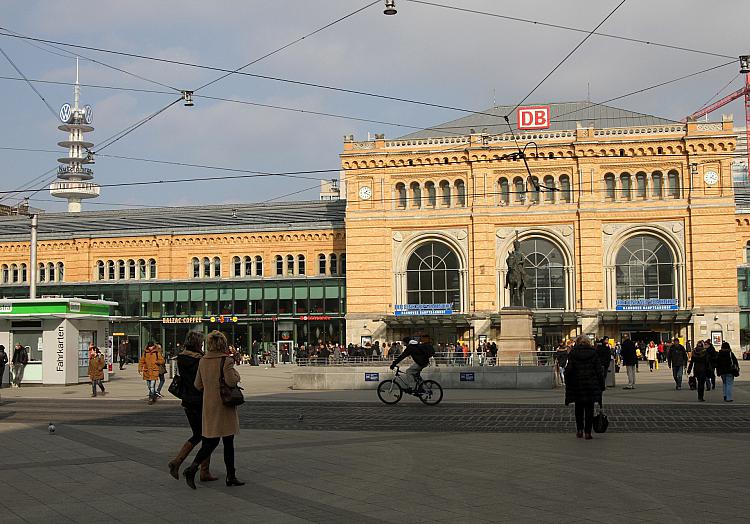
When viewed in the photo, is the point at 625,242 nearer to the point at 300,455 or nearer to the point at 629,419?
the point at 629,419

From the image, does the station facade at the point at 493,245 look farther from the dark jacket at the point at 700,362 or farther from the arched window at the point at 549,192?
the dark jacket at the point at 700,362

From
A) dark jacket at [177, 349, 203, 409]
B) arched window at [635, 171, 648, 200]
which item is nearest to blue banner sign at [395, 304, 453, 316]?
arched window at [635, 171, 648, 200]

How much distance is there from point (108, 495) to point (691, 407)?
53.5ft

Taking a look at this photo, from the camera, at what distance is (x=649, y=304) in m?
56.8

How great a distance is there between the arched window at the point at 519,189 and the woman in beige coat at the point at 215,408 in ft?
163

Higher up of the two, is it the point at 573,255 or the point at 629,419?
the point at 573,255

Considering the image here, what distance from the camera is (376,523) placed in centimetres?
865

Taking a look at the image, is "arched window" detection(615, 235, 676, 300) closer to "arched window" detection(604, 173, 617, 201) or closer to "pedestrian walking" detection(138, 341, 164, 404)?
"arched window" detection(604, 173, 617, 201)

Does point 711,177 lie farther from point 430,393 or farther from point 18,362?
point 18,362

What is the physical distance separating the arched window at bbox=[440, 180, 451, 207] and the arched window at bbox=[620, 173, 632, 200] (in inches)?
436

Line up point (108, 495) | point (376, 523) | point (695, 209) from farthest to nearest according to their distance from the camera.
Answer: point (695, 209)
point (108, 495)
point (376, 523)

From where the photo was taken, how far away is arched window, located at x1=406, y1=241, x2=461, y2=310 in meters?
60.1

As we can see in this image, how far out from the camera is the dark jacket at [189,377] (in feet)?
37.3

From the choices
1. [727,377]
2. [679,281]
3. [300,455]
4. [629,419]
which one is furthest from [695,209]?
[300,455]
